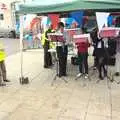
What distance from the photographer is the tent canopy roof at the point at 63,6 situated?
10.1m

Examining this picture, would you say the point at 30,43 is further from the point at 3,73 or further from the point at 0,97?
the point at 0,97

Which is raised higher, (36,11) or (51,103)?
(36,11)

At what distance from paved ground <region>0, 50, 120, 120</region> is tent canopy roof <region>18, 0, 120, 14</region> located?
2.34 metres

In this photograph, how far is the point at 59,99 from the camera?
29.7 feet

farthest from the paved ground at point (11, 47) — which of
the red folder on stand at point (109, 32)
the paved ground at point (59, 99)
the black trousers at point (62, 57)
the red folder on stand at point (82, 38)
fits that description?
the red folder on stand at point (109, 32)

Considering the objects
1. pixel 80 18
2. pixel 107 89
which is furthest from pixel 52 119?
pixel 80 18

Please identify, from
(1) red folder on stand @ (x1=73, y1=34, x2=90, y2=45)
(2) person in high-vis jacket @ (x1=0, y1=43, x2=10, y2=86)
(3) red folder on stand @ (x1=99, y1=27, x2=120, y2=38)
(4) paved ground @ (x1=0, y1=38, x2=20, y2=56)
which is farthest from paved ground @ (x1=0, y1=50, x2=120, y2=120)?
(4) paved ground @ (x1=0, y1=38, x2=20, y2=56)

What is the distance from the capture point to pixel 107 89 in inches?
400

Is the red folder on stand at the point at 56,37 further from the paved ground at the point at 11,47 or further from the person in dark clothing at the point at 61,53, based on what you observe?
the paved ground at the point at 11,47

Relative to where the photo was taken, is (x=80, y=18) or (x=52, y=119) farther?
(x=80, y=18)

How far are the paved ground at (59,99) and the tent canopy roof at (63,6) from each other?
2.34 metres

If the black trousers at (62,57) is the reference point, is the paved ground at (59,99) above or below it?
below

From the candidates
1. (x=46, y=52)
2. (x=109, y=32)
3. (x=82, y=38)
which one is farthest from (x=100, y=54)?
(x=46, y=52)

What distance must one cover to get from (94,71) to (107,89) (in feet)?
9.22
